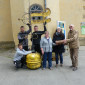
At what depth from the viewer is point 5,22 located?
10977mm

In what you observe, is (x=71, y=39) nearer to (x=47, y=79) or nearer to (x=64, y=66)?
(x=64, y=66)

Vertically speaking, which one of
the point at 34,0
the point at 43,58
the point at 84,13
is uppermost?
the point at 34,0

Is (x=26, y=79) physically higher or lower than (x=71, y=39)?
lower

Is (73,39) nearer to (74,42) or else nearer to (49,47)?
(74,42)

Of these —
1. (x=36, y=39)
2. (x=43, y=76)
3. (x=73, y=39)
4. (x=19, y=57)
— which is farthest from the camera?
(x=36, y=39)

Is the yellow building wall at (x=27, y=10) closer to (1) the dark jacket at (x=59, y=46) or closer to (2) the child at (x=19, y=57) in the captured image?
(1) the dark jacket at (x=59, y=46)

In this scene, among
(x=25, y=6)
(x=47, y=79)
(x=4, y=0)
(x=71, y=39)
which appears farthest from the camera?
(x=4, y=0)

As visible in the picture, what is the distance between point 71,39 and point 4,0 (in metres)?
7.04

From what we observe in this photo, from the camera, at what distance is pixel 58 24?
29.9ft

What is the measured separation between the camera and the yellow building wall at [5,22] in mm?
10844

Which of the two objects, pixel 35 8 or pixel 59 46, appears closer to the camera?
pixel 59 46

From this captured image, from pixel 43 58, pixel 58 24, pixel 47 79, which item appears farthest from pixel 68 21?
pixel 47 79

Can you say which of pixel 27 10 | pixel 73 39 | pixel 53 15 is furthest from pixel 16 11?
pixel 73 39

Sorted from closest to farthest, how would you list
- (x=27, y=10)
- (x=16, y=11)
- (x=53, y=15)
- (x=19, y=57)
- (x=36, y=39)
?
(x=19, y=57)
(x=36, y=39)
(x=27, y=10)
(x=53, y=15)
(x=16, y=11)
